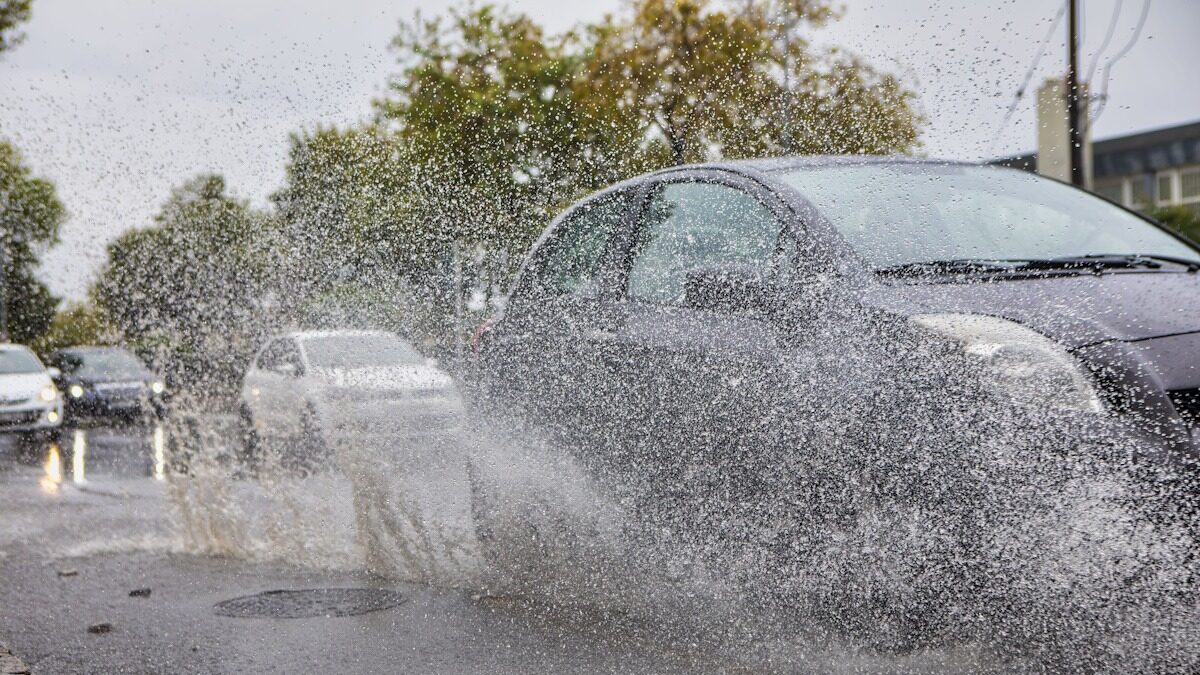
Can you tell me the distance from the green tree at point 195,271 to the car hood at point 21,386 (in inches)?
216

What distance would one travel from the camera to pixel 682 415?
173 inches

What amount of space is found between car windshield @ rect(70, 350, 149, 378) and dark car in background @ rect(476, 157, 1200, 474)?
1949 centimetres

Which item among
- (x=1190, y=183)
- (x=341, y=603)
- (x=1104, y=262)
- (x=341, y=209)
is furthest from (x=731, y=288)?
(x=1190, y=183)

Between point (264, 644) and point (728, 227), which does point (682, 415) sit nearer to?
point (728, 227)

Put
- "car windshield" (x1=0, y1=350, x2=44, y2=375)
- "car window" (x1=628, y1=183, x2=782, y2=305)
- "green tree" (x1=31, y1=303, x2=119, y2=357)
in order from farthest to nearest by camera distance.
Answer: "green tree" (x1=31, y1=303, x2=119, y2=357) < "car windshield" (x1=0, y1=350, x2=44, y2=375) < "car window" (x1=628, y1=183, x2=782, y2=305)

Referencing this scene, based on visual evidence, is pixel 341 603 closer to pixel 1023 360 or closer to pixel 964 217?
pixel 964 217

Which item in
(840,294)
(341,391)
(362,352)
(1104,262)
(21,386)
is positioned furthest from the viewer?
(21,386)

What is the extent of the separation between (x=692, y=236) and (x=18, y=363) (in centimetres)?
1609

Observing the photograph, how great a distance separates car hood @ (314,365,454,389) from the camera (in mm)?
7105

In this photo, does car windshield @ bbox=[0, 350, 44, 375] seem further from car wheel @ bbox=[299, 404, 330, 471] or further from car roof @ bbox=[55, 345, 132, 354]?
car wheel @ bbox=[299, 404, 330, 471]

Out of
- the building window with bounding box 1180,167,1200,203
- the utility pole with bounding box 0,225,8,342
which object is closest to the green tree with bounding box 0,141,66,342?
the utility pole with bounding box 0,225,8,342

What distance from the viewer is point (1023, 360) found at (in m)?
3.43

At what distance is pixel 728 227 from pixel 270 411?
10.2 m

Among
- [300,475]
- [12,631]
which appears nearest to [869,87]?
[12,631]
